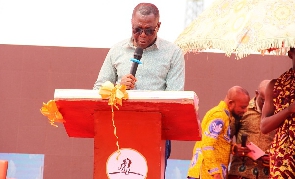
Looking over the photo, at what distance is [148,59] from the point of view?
411 centimetres

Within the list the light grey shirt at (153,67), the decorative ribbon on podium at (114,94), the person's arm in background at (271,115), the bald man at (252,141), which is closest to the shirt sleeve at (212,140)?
the bald man at (252,141)

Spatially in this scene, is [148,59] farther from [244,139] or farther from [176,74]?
[244,139]

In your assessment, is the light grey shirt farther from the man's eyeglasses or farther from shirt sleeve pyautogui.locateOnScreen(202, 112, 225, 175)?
shirt sleeve pyautogui.locateOnScreen(202, 112, 225, 175)

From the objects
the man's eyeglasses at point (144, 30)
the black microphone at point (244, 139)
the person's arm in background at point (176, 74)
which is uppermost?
the man's eyeglasses at point (144, 30)

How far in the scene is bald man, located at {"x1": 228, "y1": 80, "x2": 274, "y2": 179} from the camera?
5.92 metres

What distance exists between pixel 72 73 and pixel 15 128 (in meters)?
1.05

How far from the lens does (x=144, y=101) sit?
126 inches

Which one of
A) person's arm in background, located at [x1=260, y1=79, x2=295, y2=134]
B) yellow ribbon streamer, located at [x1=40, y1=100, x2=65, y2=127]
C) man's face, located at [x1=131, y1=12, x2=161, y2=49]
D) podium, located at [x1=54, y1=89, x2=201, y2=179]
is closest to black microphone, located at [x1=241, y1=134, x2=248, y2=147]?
person's arm in background, located at [x1=260, y1=79, x2=295, y2=134]

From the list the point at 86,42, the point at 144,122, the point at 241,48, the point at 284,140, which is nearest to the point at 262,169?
the point at 284,140

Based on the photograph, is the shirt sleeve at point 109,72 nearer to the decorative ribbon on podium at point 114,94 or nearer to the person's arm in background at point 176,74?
the person's arm in background at point 176,74

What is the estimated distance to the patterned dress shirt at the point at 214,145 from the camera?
19.5 ft

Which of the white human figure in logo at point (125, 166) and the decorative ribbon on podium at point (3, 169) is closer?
the white human figure in logo at point (125, 166)

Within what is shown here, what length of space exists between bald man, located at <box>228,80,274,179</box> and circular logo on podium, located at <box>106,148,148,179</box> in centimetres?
273

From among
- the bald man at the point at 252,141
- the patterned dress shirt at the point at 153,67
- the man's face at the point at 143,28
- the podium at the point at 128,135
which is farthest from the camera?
the bald man at the point at 252,141
